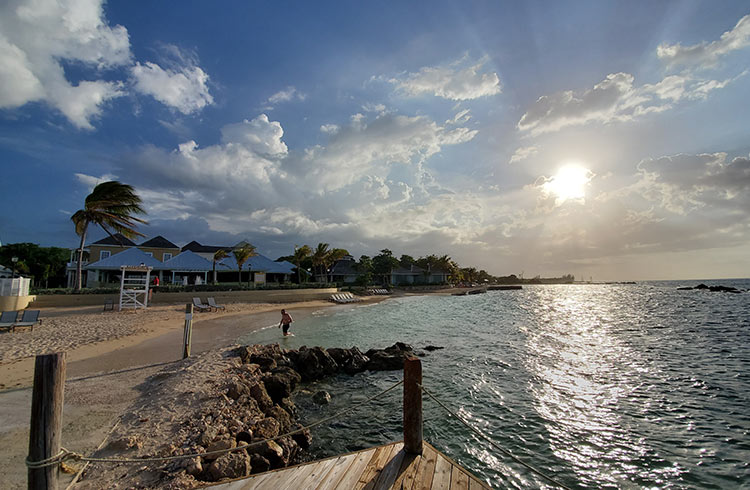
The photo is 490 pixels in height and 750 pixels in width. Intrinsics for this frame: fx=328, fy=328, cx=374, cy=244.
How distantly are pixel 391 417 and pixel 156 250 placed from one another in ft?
154

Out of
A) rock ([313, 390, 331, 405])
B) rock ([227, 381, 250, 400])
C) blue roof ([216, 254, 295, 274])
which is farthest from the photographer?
blue roof ([216, 254, 295, 274])

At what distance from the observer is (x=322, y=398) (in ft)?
30.9

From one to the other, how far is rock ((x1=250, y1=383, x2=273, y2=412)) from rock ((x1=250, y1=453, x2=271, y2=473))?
2663 mm

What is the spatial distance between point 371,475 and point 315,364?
8.17 metres

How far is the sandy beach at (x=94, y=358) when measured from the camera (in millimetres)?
5469

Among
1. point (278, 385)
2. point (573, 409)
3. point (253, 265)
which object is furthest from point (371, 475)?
point (253, 265)

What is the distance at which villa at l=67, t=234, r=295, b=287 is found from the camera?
29953 millimetres

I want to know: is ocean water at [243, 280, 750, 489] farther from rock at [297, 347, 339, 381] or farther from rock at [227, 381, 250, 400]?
rock at [227, 381, 250, 400]

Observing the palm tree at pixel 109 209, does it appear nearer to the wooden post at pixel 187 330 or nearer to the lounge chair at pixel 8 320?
the lounge chair at pixel 8 320

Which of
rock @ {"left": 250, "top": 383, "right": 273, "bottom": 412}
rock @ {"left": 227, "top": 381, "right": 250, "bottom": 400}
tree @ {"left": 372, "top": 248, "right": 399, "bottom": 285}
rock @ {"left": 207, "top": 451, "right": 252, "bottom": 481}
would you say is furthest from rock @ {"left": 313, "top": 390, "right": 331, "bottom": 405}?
tree @ {"left": 372, "top": 248, "right": 399, "bottom": 285}

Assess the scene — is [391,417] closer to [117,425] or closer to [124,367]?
[117,425]

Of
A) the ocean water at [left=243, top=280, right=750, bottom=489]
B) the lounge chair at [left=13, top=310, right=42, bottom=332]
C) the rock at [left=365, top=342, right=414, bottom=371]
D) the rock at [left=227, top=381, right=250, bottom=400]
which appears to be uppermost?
the lounge chair at [left=13, top=310, right=42, bottom=332]

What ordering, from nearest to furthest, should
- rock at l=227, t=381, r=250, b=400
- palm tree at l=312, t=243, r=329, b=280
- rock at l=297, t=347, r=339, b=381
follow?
1. rock at l=227, t=381, r=250, b=400
2. rock at l=297, t=347, r=339, b=381
3. palm tree at l=312, t=243, r=329, b=280

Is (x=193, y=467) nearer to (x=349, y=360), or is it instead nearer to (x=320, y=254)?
(x=349, y=360)
